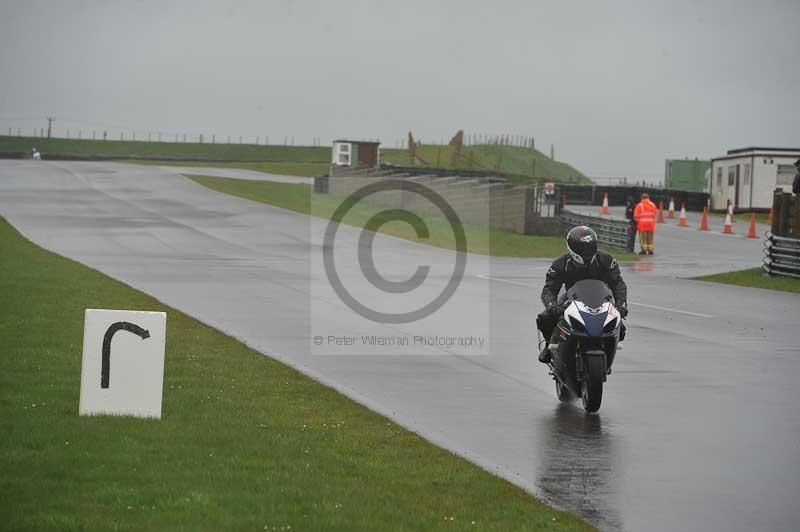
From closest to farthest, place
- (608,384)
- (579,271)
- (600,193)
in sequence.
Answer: (579,271), (608,384), (600,193)

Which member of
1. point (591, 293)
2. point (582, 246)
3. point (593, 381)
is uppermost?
point (582, 246)

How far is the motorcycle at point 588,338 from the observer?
11609 mm

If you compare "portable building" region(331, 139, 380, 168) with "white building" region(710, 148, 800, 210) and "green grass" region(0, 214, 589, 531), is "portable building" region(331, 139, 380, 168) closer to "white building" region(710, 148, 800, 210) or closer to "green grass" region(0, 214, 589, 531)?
"white building" region(710, 148, 800, 210)

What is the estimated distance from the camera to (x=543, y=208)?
4462 centimetres

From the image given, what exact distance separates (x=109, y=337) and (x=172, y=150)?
119 meters

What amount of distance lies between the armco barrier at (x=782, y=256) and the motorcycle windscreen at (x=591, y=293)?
1920cm

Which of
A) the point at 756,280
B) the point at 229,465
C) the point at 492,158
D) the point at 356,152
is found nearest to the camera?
the point at 229,465

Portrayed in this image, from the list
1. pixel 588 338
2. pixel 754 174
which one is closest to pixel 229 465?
pixel 588 338

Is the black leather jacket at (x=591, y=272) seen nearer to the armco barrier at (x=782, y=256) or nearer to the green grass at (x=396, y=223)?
the armco barrier at (x=782, y=256)

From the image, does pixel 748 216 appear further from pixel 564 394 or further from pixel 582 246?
pixel 582 246

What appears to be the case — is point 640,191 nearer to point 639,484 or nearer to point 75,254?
point 75,254

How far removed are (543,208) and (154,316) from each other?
35136 mm

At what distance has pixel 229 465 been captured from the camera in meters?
8.60

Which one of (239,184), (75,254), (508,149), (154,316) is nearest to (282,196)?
(239,184)
